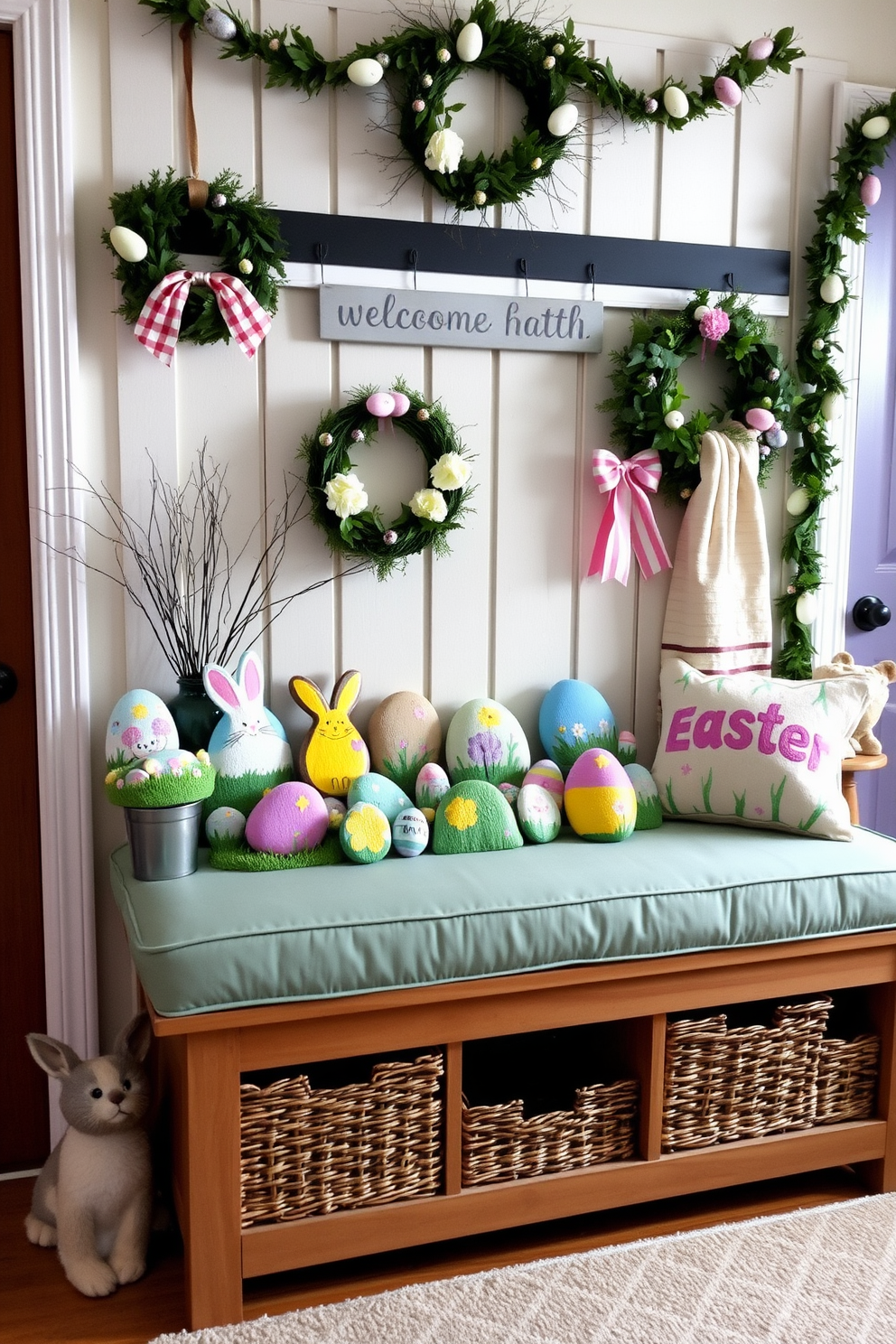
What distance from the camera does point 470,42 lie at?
2117 mm

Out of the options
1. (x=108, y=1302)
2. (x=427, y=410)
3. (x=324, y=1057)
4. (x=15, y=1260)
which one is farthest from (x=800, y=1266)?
(x=427, y=410)

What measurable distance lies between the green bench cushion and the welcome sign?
3.43 ft

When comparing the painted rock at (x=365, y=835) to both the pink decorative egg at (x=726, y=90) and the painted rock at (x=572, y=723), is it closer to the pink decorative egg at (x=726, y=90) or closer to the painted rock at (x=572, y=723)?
the painted rock at (x=572, y=723)

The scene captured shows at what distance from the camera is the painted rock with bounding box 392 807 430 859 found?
201 cm

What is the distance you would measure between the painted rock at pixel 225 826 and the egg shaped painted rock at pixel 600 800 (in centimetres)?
64

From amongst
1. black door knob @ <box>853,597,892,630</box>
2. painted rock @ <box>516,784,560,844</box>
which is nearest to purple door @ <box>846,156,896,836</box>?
black door knob @ <box>853,597,892,630</box>

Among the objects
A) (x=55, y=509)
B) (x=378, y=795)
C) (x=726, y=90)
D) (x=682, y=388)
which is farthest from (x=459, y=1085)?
(x=726, y=90)

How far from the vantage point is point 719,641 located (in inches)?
96.3

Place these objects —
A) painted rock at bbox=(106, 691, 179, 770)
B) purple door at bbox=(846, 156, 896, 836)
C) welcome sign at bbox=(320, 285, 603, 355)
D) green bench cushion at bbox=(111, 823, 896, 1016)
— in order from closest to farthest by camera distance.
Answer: green bench cushion at bbox=(111, 823, 896, 1016)
painted rock at bbox=(106, 691, 179, 770)
welcome sign at bbox=(320, 285, 603, 355)
purple door at bbox=(846, 156, 896, 836)

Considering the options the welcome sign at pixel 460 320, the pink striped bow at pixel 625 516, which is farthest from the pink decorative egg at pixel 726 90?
the pink striped bow at pixel 625 516

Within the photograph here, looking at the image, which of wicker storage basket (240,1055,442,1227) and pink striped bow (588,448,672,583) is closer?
wicker storage basket (240,1055,442,1227)

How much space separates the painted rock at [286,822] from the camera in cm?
198

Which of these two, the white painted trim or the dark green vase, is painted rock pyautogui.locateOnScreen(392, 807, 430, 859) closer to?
the dark green vase

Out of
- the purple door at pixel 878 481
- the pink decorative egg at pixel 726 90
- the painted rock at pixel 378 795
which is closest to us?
the painted rock at pixel 378 795
